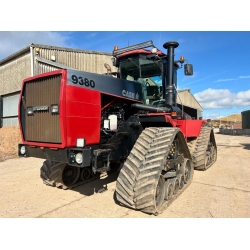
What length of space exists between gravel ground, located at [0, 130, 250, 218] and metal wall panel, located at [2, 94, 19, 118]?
9.61m

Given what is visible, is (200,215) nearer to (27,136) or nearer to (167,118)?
(167,118)

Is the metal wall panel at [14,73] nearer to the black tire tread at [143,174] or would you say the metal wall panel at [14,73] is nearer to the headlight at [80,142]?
the headlight at [80,142]

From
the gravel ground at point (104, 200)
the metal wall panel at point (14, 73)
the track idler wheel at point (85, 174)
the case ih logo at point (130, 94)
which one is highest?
the metal wall panel at point (14, 73)

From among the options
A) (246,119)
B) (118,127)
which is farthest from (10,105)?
(246,119)

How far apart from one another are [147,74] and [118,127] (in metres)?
1.75

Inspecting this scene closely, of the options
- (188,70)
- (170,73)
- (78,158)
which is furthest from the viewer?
(188,70)

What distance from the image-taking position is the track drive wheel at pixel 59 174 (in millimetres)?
4812

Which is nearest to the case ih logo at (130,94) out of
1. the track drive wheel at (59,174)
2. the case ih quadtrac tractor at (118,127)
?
the case ih quadtrac tractor at (118,127)

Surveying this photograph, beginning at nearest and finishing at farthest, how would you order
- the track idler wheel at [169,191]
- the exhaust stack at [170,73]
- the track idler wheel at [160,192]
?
1. the track idler wheel at [160,192]
2. the track idler wheel at [169,191]
3. the exhaust stack at [170,73]

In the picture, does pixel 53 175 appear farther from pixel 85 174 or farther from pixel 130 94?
pixel 130 94

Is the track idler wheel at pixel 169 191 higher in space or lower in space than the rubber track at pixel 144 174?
lower

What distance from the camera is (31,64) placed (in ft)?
40.5

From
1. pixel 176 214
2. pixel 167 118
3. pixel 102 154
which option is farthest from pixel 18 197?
pixel 167 118

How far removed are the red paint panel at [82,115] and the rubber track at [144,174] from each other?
77 centimetres
